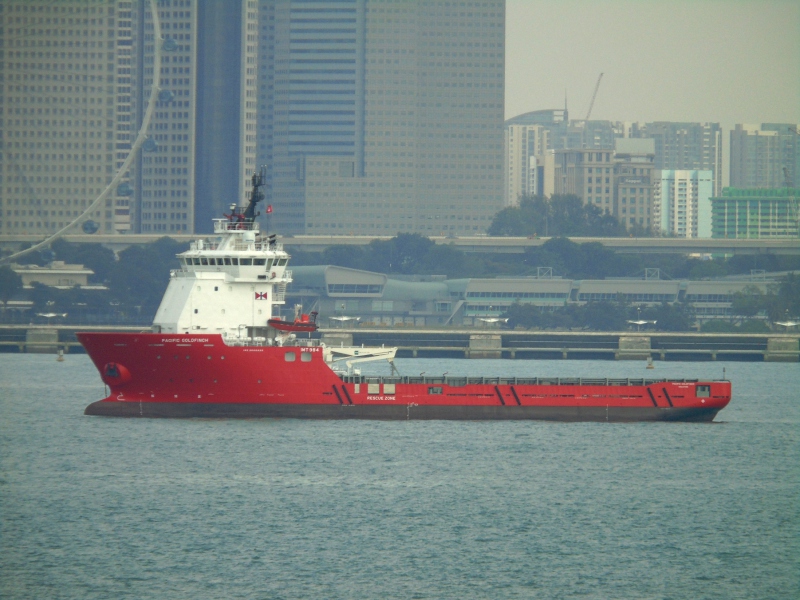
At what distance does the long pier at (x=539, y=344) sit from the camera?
13338 cm

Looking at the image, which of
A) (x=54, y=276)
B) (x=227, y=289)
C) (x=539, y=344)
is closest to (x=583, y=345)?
(x=539, y=344)

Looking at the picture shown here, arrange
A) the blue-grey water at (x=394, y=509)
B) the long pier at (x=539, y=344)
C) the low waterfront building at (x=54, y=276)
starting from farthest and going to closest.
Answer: the low waterfront building at (x=54, y=276) → the long pier at (x=539, y=344) → the blue-grey water at (x=394, y=509)

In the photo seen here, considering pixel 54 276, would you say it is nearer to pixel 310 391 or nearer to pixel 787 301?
pixel 787 301

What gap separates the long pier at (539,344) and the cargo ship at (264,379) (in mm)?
66642

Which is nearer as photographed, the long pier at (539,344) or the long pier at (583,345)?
the long pier at (539,344)

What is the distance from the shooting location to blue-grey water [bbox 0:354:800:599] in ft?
122

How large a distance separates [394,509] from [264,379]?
648 inches

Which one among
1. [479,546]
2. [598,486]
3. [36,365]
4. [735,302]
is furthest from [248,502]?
[735,302]

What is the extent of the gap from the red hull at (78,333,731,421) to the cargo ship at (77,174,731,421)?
5cm

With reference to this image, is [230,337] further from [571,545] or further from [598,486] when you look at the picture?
[571,545]

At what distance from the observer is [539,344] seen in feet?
452

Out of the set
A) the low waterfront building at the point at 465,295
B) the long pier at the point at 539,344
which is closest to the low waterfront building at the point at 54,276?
the low waterfront building at the point at 465,295

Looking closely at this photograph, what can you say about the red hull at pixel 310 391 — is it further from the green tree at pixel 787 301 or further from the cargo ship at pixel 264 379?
the green tree at pixel 787 301

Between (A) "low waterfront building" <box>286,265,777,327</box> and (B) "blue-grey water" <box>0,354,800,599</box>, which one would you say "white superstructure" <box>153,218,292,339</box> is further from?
(A) "low waterfront building" <box>286,265,777,327</box>
